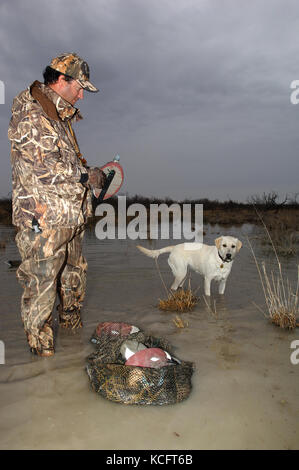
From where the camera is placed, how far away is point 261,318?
458cm

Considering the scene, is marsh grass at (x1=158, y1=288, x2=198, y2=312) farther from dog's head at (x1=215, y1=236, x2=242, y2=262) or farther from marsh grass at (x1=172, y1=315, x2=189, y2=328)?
dog's head at (x1=215, y1=236, x2=242, y2=262)

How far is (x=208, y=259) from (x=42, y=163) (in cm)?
339

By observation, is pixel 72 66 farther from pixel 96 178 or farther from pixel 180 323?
pixel 180 323

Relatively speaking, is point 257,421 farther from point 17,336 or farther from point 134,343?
point 17,336

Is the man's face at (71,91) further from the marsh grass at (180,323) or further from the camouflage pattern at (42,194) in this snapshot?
the marsh grass at (180,323)

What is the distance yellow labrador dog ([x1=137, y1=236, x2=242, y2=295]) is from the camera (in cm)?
547

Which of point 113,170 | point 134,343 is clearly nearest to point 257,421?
point 134,343

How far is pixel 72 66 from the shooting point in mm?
3143

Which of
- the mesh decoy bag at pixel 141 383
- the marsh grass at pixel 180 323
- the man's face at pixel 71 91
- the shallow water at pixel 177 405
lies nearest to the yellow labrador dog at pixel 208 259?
the shallow water at pixel 177 405

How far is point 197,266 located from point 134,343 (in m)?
2.88

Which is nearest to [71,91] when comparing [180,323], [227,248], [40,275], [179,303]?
[40,275]

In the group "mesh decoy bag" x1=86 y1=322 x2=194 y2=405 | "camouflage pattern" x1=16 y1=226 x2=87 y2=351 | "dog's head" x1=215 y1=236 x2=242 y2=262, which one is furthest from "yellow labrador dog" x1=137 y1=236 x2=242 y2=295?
"mesh decoy bag" x1=86 y1=322 x2=194 y2=405

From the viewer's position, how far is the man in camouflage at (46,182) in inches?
118
